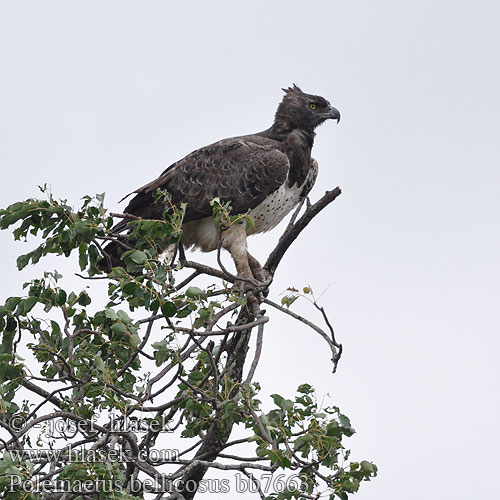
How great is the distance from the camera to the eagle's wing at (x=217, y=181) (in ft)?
29.0

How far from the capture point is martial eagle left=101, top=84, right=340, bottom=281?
8.80 meters

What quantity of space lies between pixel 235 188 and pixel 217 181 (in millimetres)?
187

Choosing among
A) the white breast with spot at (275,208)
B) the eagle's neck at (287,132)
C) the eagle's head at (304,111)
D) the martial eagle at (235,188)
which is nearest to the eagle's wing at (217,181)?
the martial eagle at (235,188)

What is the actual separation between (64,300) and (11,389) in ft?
2.02

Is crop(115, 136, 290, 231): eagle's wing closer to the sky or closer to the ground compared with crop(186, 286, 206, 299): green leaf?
closer to the sky

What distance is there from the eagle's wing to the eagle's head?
2.79ft

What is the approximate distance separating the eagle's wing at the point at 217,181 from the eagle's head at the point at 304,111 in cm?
85

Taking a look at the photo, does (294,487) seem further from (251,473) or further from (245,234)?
(245,234)

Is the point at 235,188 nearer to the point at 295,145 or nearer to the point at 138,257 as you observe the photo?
the point at 295,145

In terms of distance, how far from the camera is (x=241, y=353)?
730 cm

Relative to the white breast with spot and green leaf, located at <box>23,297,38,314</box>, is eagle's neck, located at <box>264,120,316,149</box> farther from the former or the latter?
green leaf, located at <box>23,297,38,314</box>

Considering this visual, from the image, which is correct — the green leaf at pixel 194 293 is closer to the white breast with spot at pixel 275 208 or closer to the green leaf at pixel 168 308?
the green leaf at pixel 168 308

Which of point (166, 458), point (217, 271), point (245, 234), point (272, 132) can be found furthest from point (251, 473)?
point (272, 132)

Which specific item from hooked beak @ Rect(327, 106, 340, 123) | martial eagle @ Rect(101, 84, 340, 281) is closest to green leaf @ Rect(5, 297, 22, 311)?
martial eagle @ Rect(101, 84, 340, 281)
